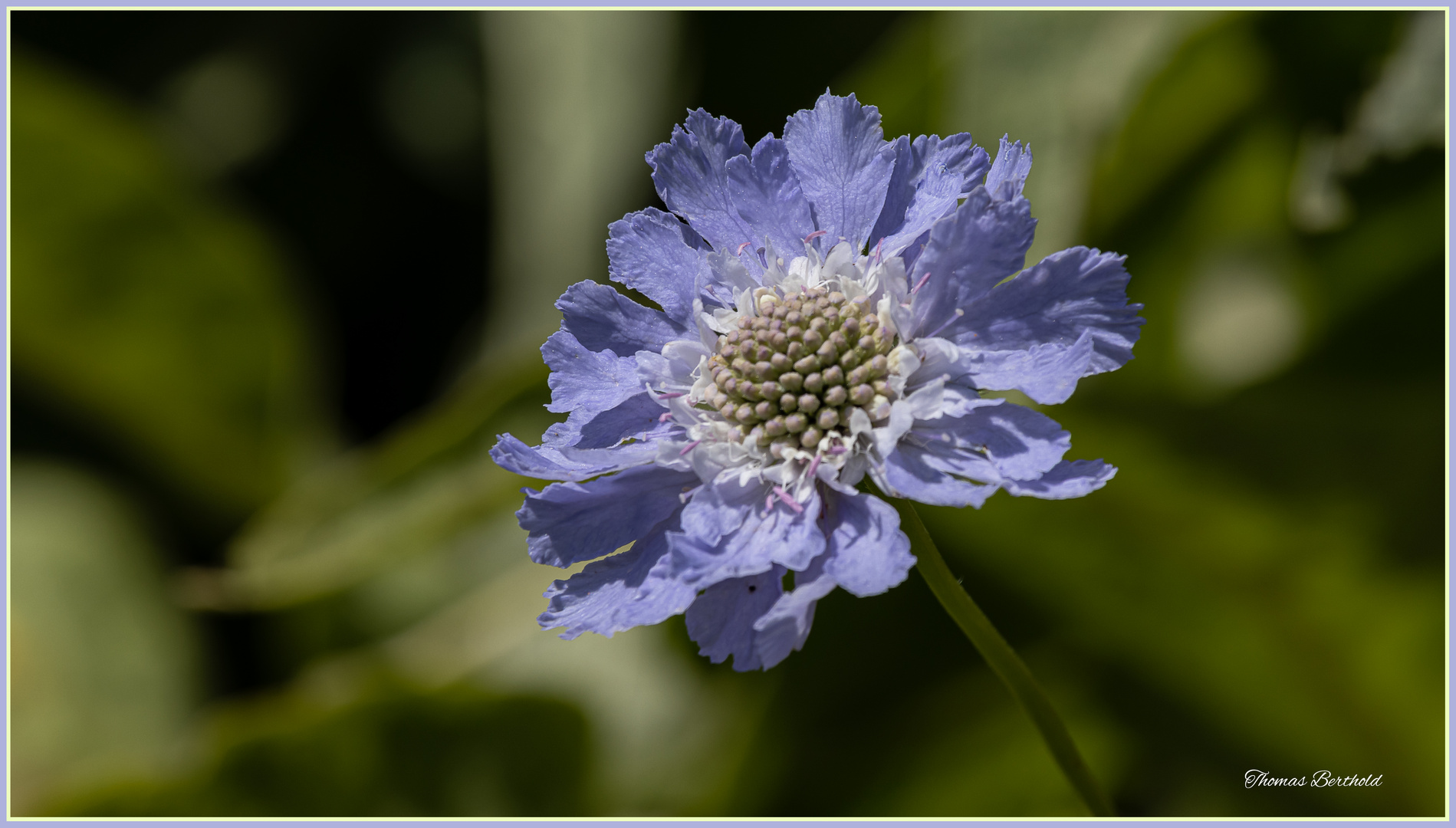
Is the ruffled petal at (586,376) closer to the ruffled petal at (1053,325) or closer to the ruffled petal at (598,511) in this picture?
the ruffled petal at (598,511)

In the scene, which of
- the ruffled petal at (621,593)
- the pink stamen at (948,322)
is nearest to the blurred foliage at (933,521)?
the pink stamen at (948,322)

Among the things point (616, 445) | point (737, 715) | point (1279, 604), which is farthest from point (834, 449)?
point (737, 715)

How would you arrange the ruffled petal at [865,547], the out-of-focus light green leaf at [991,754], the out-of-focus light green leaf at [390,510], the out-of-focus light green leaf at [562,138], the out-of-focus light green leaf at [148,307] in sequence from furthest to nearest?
the out-of-focus light green leaf at [562,138] → the out-of-focus light green leaf at [148,307] → the out-of-focus light green leaf at [390,510] → the out-of-focus light green leaf at [991,754] → the ruffled petal at [865,547]

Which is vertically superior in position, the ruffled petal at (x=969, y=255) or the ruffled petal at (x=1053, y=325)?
the ruffled petal at (x=969, y=255)

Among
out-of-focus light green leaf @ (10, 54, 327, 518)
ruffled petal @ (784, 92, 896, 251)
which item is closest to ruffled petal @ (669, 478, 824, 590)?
ruffled petal @ (784, 92, 896, 251)

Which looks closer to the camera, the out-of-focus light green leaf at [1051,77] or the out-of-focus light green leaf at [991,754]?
the out-of-focus light green leaf at [991,754]

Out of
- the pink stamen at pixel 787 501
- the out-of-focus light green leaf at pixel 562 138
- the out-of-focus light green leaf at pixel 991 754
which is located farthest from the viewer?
the out-of-focus light green leaf at pixel 562 138

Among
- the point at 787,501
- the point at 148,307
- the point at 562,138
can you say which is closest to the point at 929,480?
the point at 787,501

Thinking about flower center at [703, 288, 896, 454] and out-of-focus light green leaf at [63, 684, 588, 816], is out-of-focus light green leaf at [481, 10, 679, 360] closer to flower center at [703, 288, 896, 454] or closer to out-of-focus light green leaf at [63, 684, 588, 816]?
out-of-focus light green leaf at [63, 684, 588, 816]
